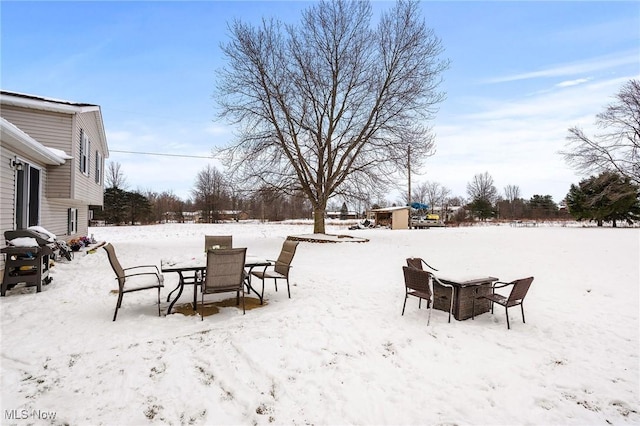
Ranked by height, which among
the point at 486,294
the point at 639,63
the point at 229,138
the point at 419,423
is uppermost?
the point at 639,63

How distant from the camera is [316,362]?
133 inches

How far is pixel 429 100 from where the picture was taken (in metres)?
16.6

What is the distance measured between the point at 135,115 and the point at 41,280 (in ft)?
66.1

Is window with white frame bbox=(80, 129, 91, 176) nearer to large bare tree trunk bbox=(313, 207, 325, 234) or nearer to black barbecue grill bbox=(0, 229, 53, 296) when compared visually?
black barbecue grill bbox=(0, 229, 53, 296)

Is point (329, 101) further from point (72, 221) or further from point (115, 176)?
point (115, 176)

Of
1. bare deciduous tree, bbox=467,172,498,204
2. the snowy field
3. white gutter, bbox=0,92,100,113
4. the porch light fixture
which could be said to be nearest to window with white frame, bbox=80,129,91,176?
white gutter, bbox=0,92,100,113

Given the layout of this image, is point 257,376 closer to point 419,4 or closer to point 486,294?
point 486,294

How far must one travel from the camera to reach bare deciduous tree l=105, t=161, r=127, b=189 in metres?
44.4

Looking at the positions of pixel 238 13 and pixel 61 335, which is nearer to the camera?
pixel 61 335

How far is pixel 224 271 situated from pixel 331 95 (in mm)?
14738

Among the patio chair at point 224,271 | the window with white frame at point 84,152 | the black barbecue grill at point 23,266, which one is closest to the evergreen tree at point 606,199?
the patio chair at point 224,271

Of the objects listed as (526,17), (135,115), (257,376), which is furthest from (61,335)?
(135,115)

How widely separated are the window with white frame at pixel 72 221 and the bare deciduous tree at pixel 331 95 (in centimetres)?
715

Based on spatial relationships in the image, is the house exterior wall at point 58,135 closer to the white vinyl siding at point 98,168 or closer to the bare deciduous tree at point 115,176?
the white vinyl siding at point 98,168
